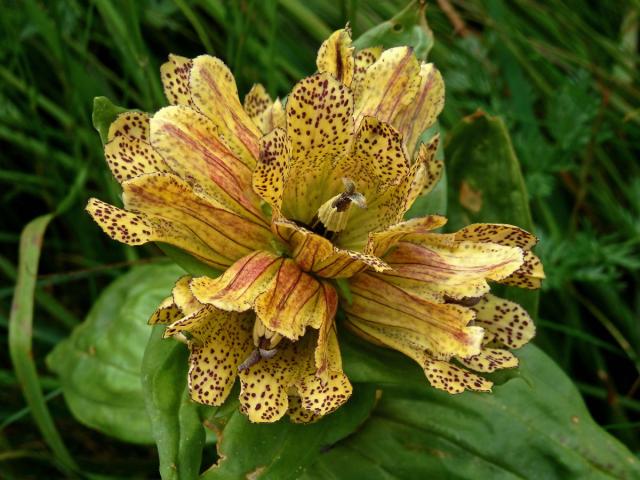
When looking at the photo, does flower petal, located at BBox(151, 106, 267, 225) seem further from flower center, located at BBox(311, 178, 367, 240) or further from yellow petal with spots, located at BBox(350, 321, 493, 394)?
yellow petal with spots, located at BBox(350, 321, 493, 394)

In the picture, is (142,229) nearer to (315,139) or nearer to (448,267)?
(315,139)

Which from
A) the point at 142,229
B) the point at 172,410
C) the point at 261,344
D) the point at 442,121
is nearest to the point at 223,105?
the point at 142,229

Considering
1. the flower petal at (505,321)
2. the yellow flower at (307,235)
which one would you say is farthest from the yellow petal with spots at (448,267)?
the flower petal at (505,321)

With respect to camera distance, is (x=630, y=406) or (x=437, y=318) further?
(x=630, y=406)

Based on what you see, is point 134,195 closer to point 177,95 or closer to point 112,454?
point 177,95

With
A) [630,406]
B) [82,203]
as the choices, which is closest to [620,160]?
[630,406]
